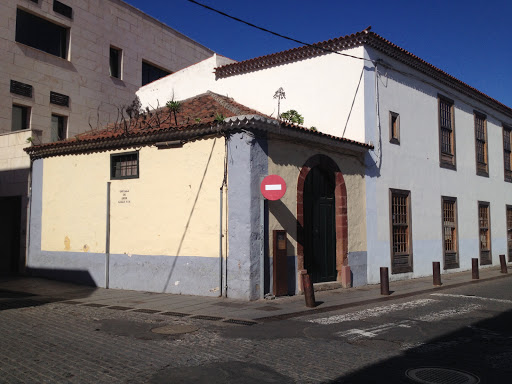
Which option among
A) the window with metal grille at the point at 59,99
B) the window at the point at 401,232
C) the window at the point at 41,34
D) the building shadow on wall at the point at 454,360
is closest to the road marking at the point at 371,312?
the building shadow on wall at the point at 454,360

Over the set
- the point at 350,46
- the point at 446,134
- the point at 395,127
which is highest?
the point at 350,46

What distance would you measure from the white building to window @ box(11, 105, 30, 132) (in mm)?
5448

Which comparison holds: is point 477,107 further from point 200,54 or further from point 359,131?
point 200,54

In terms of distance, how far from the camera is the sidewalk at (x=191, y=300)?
30.1 feet

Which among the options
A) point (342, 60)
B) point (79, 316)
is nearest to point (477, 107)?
point (342, 60)

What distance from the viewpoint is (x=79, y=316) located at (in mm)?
8852

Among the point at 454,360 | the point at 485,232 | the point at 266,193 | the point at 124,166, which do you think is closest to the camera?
the point at 454,360

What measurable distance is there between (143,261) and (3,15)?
11.4m

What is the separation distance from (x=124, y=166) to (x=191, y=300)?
461cm

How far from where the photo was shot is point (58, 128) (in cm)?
1886

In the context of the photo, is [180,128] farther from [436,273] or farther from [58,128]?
[58,128]

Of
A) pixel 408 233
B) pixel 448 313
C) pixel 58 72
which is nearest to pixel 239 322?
pixel 448 313

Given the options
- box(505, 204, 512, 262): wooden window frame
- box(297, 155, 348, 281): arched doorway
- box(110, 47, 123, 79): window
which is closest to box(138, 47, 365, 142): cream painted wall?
box(297, 155, 348, 281): arched doorway

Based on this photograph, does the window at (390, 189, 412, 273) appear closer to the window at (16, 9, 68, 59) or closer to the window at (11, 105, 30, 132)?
the window at (11, 105, 30, 132)
